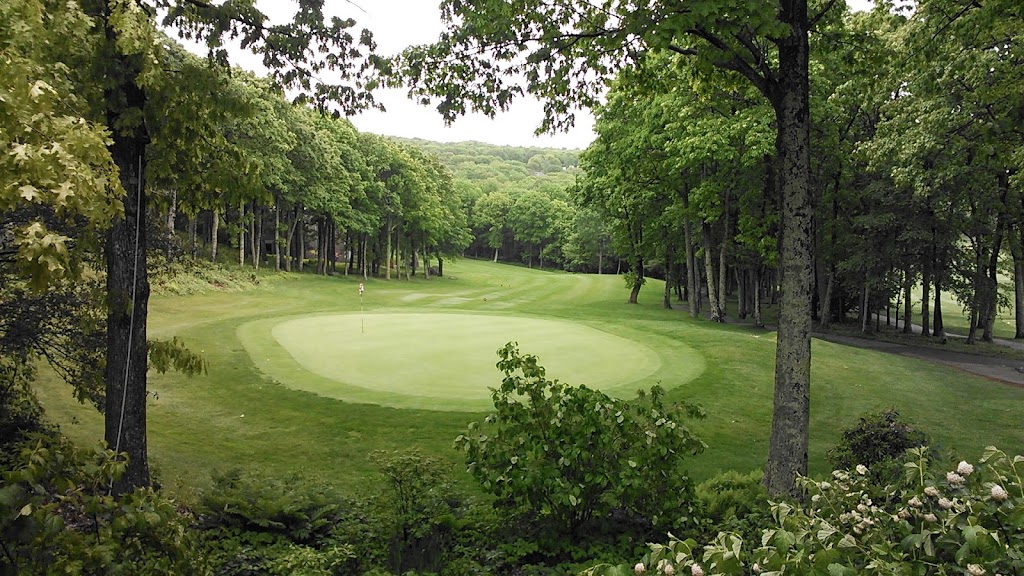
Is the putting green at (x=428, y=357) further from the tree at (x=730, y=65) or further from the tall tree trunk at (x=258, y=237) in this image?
the tall tree trunk at (x=258, y=237)

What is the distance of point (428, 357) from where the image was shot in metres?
13.0

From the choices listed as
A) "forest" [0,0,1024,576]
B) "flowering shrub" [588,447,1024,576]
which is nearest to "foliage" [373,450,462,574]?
"forest" [0,0,1024,576]

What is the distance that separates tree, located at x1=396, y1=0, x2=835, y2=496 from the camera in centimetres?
592

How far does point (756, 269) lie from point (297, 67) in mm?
23628

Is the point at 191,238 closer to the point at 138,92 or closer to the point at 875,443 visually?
the point at 138,92

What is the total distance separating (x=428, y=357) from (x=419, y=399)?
294 cm

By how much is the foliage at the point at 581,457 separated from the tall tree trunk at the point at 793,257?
160 centimetres

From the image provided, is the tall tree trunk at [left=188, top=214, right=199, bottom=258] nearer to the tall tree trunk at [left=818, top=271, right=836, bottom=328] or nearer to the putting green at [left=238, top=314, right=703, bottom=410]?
the putting green at [left=238, top=314, right=703, bottom=410]

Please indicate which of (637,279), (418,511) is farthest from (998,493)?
(637,279)

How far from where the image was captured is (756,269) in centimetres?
2611

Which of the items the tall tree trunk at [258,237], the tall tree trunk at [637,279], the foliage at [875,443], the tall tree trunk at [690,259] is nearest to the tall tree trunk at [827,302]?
the tall tree trunk at [690,259]

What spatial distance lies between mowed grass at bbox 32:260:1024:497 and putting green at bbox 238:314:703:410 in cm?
7

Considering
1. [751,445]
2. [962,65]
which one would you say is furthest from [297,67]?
[962,65]

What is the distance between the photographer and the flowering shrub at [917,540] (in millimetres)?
2064
